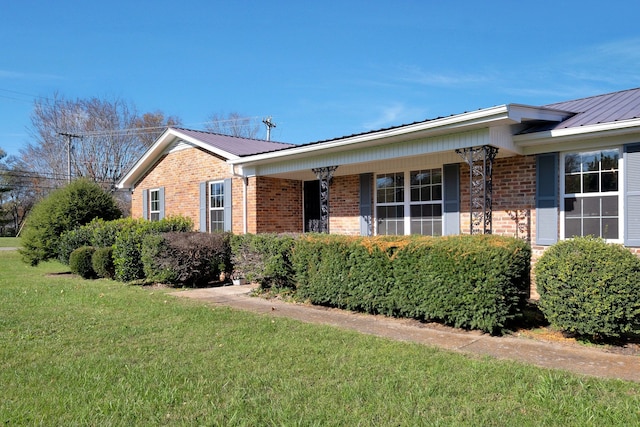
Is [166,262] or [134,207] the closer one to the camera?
[166,262]

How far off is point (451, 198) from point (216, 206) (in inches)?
296

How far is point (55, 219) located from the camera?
13.9 metres

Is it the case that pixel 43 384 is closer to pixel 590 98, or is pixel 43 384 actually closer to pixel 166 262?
pixel 166 262

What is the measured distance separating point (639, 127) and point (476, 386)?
5261 mm

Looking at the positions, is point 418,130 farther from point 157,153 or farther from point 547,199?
point 157,153

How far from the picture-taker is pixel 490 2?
1071 centimetres

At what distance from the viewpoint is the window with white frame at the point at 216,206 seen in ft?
45.9

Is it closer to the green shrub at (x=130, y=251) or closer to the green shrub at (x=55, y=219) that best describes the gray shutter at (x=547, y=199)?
the green shrub at (x=130, y=251)

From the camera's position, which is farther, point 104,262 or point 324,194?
point 104,262

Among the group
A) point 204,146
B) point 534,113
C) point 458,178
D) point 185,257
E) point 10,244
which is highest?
point 204,146

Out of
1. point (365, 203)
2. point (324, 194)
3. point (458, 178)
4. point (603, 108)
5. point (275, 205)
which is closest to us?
point (603, 108)

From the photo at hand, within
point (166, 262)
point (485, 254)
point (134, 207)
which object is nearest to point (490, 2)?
point (485, 254)

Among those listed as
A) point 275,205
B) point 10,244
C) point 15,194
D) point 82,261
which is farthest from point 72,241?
point 15,194

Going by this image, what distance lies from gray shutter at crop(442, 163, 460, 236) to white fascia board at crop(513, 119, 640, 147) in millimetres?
1628
